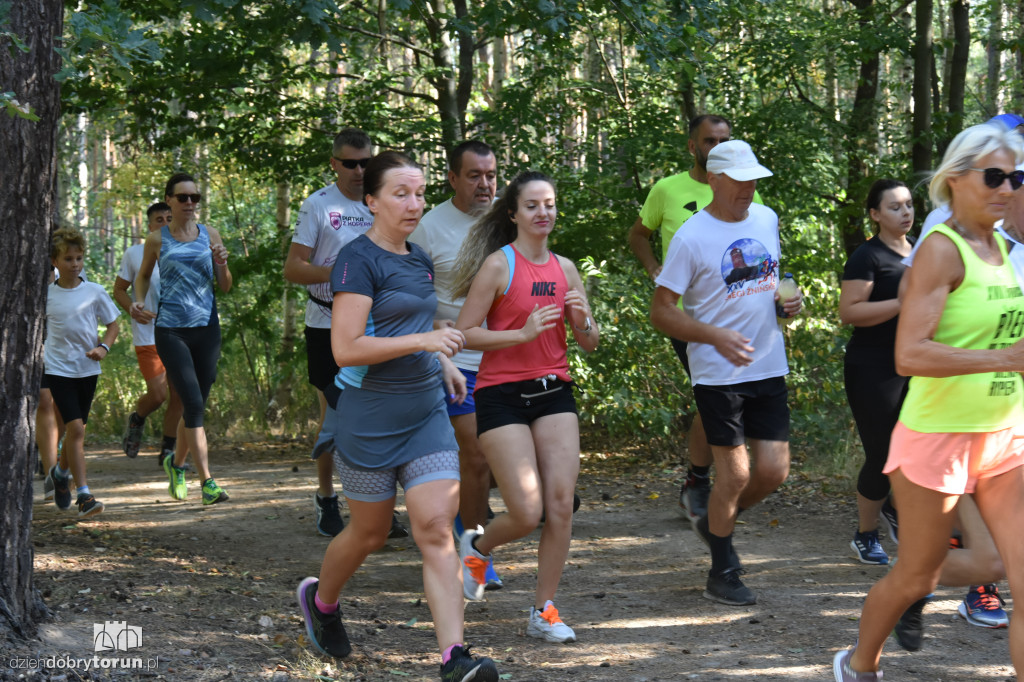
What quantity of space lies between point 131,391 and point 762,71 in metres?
9.31

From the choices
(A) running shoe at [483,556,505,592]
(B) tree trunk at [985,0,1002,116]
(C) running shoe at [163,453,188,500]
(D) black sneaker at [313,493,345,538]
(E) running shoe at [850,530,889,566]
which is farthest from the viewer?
(B) tree trunk at [985,0,1002,116]

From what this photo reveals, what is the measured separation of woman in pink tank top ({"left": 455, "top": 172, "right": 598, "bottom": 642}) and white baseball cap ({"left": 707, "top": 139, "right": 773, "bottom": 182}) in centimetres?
88

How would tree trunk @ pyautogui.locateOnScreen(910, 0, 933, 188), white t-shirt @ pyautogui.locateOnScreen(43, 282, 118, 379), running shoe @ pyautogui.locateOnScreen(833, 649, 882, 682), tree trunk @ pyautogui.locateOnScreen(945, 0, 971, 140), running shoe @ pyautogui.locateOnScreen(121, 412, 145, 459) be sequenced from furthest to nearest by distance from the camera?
tree trunk @ pyautogui.locateOnScreen(945, 0, 971, 140), running shoe @ pyautogui.locateOnScreen(121, 412, 145, 459), tree trunk @ pyautogui.locateOnScreen(910, 0, 933, 188), white t-shirt @ pyautogui.locateOnScreen(43, 282, 118, 379), running shoe @ pyautogui.locateOnScreen(833, 649, 882, 682)

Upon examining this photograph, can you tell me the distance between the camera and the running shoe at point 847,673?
3789 millimetres

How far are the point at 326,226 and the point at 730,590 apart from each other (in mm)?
3272

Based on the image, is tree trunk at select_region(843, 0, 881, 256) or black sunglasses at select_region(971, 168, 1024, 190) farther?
tree trunk at select_region(843, 0, 881, 256)

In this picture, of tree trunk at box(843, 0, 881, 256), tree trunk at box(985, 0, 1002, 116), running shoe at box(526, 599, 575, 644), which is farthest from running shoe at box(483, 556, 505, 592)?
tree trunk at box(985, 0, 1002, 116)

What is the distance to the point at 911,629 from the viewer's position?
14.3 ft

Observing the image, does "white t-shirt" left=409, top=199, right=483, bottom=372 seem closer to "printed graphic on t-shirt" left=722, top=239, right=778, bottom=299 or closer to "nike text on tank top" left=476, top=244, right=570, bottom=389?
"nike text on tank top" left=476, top=244, right=570, bottom=389

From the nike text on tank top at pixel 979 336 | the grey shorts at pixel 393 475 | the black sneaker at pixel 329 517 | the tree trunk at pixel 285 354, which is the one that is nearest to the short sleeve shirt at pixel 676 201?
the black sneaker at pixel 329 517

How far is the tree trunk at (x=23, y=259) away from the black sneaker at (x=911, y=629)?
367 cm

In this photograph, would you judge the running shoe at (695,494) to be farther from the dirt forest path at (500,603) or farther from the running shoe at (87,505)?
the running shoe at (87,505)

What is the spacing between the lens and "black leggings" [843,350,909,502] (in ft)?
18.5

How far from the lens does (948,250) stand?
3.39 metres
